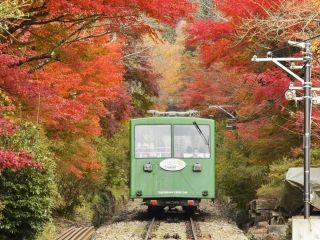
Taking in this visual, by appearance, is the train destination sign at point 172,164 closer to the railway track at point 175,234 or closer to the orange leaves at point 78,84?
the railway track at point 175,234

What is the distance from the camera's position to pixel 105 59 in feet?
68.4

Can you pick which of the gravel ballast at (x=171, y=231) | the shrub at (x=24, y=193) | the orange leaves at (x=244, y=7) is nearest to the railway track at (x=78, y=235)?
the gravel ballast at (x=171, y=231)

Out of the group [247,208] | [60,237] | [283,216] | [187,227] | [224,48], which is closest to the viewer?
[60,237]

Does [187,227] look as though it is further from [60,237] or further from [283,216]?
[60,237]

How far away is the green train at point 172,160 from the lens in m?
22.0

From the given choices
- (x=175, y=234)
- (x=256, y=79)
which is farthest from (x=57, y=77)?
(x=256, y=79)

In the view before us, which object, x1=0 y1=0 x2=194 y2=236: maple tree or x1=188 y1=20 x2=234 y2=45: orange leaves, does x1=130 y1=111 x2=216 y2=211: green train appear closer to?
x1=0 y1=0 x2=194 y2=236: maple tree

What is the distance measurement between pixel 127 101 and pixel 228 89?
12.5 m

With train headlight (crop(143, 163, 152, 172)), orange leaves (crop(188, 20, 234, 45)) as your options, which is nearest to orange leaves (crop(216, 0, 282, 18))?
orange leaves (crop(188, 20, 234, 45))

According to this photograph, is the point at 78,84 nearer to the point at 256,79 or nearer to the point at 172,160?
the point at 172,160

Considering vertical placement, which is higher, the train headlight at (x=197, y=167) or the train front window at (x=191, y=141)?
the train front window at (x=191, y=141)

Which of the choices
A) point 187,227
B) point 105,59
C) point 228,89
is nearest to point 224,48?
point 105,59

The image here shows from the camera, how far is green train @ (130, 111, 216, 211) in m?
22.0

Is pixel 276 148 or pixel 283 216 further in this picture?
pixel 276 148
